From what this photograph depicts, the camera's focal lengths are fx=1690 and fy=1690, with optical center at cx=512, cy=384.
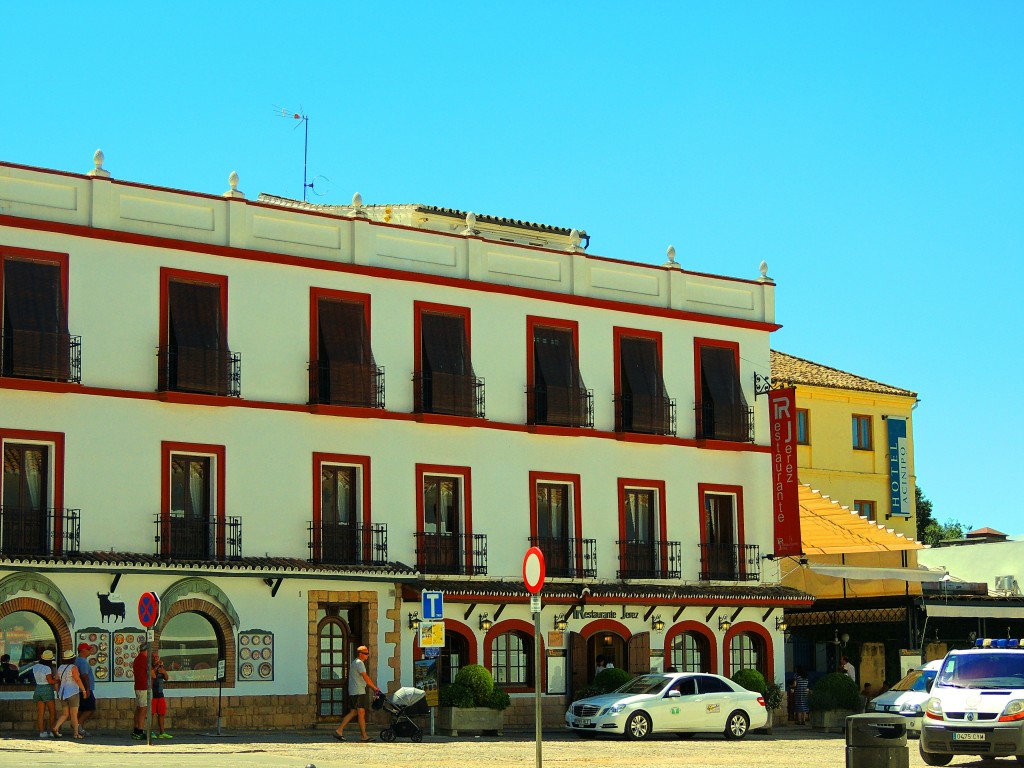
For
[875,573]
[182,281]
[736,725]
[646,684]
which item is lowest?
[736,725]

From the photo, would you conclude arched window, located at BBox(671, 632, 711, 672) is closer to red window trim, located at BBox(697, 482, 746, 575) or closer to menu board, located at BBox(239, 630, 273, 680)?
red window trim, located at BBox(697, 482, 746, 575)

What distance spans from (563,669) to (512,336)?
7.65m

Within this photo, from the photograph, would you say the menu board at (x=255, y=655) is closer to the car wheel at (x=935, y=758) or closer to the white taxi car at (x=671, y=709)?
the white taxi car at (x=671, y=709)

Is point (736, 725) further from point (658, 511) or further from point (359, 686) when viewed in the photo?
point (359, 686)

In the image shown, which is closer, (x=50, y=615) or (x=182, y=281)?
(x=50, y=615)

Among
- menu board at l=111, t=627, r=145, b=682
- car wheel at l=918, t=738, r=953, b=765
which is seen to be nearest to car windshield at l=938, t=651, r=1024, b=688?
car wheel at l=918, t=738, r=953, b=765

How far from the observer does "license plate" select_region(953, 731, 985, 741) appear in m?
25.1

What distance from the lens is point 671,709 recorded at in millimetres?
33938

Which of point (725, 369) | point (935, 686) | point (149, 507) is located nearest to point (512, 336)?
point (725, 369)

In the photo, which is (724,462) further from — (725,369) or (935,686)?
(935,686)

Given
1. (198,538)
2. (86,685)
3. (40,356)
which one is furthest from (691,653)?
(40,356)

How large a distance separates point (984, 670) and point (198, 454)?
15.9 m

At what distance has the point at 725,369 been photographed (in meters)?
42.1

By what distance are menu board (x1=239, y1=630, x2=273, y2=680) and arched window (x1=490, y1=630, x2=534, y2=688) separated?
5593 mm
